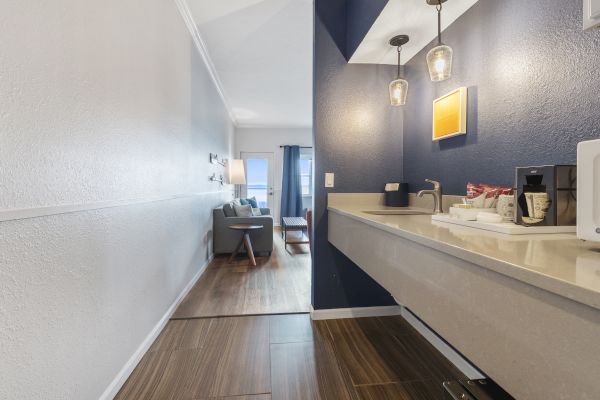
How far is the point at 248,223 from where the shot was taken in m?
4.12

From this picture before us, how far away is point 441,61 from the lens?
1.41 meters

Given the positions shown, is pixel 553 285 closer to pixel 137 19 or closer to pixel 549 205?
pixel 549 205

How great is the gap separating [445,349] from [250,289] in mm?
1790

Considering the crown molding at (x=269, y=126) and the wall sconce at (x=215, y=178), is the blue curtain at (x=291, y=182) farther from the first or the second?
the wall sconce at (x=215, y=178)

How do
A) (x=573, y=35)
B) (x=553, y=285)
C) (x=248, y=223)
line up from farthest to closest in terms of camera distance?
(x=248, y=223), (x=573, y=35), (x=553, y=285)

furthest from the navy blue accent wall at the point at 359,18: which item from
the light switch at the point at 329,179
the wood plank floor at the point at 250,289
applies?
the wood plank floor at the point at 250,289

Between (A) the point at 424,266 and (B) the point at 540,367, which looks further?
(A) the point at 424,266

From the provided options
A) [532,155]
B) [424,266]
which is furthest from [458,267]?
[532,155]

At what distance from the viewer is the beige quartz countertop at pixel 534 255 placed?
46 cm

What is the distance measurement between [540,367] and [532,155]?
3.23 ft

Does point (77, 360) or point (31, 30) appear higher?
point (31, 30)

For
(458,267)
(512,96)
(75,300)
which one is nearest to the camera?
(458,267)

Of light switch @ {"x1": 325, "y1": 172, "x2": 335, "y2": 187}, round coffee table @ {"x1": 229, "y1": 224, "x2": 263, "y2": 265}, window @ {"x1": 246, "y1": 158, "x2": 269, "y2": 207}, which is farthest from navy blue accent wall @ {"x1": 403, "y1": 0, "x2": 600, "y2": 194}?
window @ {"x1": 246, "y1": 158, "x2": 269, "y2": 207}

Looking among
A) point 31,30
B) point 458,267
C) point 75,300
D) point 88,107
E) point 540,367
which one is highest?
point 31,30
